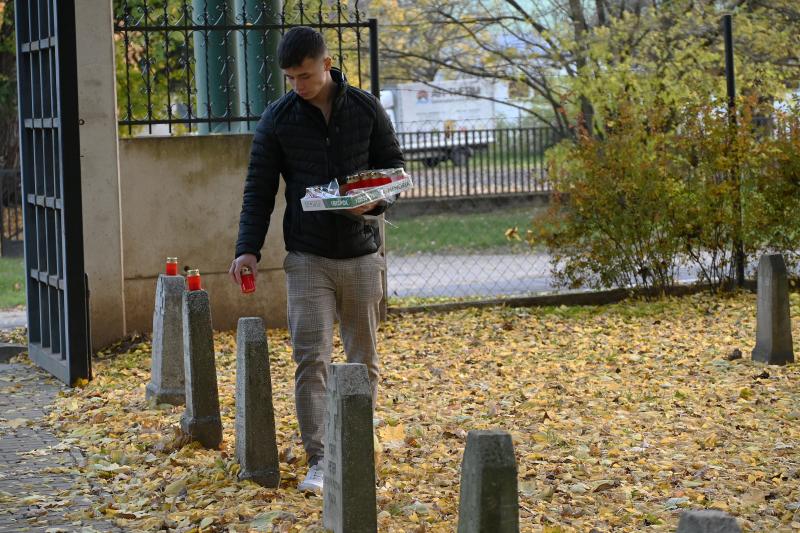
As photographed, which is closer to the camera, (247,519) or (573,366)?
(247,519)

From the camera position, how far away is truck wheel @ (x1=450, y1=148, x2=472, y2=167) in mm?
23359

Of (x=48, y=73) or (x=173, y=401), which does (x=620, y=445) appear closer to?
(x=173, y=401)

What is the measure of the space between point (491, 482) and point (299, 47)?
2.54 m

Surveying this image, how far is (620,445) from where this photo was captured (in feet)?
22.8

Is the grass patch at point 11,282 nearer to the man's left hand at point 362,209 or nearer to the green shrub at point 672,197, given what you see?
the green shrub at point 672,197

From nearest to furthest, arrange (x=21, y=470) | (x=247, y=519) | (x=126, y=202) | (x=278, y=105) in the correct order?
(x=247, y=519), (x=278, y=105), (x=21, y=470), (x=126, y=202)

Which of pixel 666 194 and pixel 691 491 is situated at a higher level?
pixel 666 194

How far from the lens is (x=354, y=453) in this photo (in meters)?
4.70

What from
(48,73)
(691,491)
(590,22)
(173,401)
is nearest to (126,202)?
(48,73)

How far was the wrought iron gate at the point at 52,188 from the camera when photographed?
877cm

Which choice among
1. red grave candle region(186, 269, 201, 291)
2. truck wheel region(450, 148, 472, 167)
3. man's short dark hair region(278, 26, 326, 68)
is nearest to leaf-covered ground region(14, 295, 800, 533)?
→ red grave candle region(186, 269, 201, 291)

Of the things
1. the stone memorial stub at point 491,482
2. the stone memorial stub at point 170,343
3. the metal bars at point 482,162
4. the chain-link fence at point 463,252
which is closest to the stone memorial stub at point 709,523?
the stone memorial stub at point 491,482

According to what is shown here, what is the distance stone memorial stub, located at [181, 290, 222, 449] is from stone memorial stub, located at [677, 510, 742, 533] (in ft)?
12.3

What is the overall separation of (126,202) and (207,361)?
4222 mm
